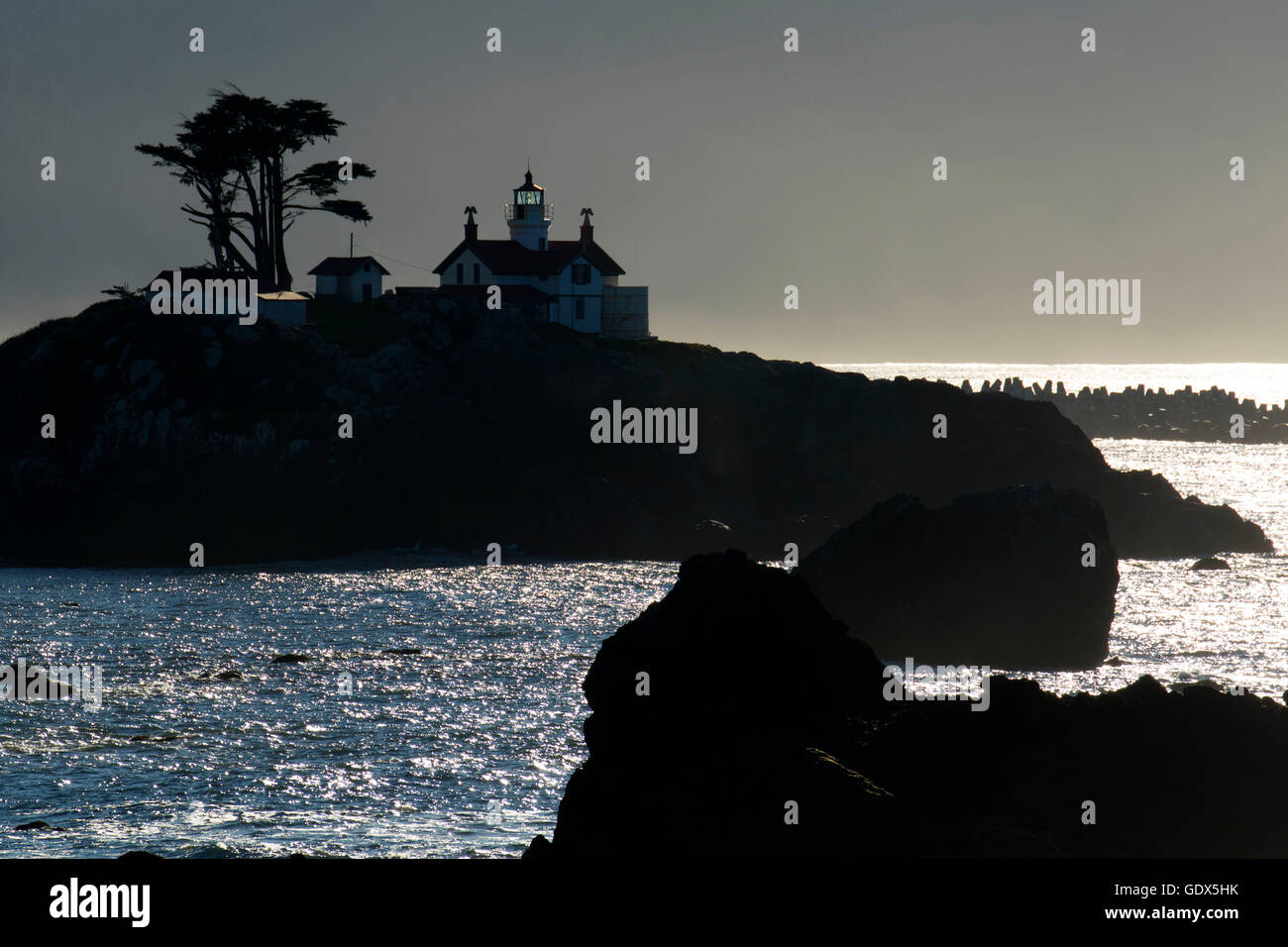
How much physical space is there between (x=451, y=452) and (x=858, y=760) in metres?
67.2

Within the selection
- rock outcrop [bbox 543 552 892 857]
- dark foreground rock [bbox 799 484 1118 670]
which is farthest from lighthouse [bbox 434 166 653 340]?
rock outcrop [bbox 543 552 892 857]

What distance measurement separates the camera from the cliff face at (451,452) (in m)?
81.6

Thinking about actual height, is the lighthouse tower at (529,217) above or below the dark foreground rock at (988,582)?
above

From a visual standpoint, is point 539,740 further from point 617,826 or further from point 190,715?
point 617,826

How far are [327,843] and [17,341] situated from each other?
75527mm

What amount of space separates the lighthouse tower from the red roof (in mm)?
693

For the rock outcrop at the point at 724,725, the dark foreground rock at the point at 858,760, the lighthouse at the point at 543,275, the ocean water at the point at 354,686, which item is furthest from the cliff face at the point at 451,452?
the dark foreground rock at the point at 858,760

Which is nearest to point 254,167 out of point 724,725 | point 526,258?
point 526,258

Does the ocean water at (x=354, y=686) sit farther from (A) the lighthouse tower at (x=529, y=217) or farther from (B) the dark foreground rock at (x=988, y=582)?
(A) the lighthouse tower at (x=529, y=217)

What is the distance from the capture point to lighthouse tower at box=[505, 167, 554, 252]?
380ft

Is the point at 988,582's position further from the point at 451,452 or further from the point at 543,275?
the point at 543,275

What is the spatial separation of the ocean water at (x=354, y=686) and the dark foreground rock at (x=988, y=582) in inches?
92.3

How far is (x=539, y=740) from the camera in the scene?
3616 centimetres

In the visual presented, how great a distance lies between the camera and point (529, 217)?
115938 millimetres
